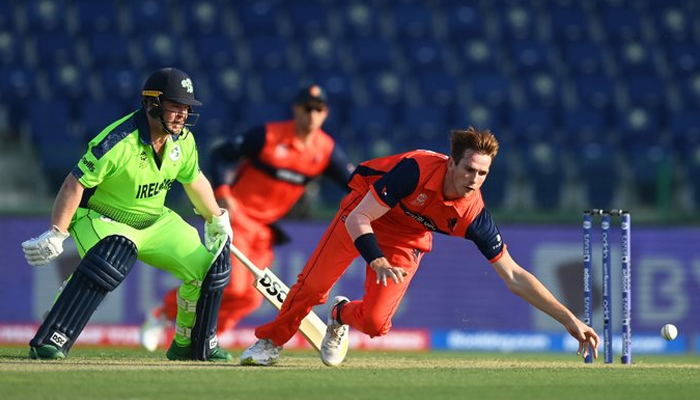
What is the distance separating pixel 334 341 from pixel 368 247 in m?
1.16

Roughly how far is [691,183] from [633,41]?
11.2 ft

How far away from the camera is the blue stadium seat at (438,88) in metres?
17.2

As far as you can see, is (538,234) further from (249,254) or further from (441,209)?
(441,209)

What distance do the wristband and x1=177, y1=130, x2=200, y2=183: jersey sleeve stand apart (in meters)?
1.44

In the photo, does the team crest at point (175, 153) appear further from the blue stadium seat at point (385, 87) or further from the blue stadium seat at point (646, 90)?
the blue stadium seat at point (646, 90)

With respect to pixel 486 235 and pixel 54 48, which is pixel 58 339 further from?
pixel 54 48

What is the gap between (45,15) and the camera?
18.3 meters

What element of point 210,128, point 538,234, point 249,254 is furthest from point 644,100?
point 249,254

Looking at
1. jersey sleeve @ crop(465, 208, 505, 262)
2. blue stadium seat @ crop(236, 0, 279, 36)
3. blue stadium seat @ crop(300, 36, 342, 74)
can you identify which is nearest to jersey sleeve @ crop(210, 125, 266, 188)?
jersey sleeve @ crop(465, 208, 505, 262)

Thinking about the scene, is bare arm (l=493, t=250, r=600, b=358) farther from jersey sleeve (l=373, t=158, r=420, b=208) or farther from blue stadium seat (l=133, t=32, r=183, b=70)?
blue stadium seat (l=133, t=32, r=183, b=70)

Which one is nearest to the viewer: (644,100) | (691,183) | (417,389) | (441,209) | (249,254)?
(417,389)

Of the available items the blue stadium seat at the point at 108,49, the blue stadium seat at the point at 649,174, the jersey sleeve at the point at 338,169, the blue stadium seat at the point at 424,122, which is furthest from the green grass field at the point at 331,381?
the blue stadium seat at the point at 108,49

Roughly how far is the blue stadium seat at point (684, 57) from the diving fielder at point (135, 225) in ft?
35.9

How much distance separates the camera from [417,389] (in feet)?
22.8
